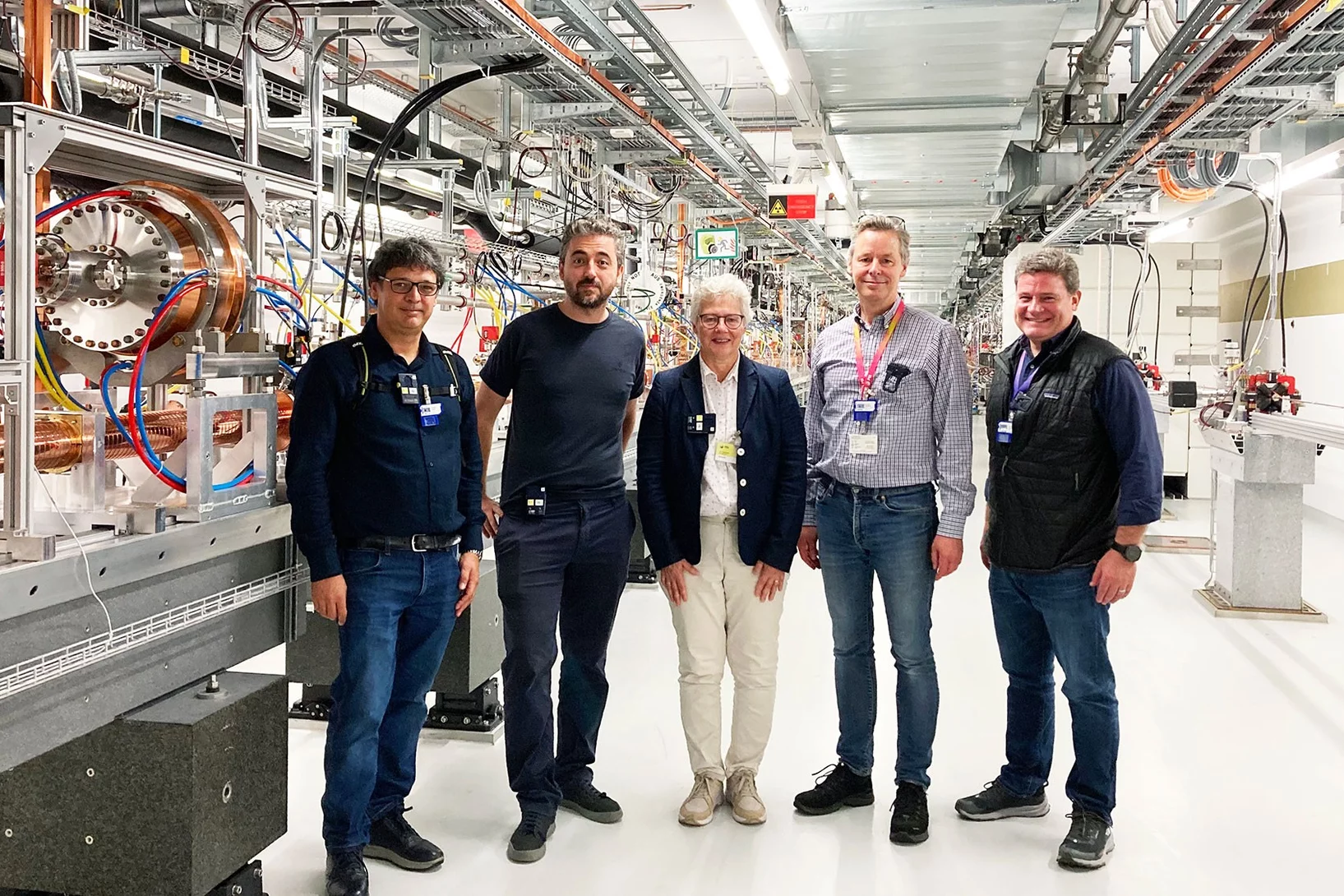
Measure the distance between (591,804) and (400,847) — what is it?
1.68 ft

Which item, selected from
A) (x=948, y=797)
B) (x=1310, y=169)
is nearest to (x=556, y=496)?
(x=948, y=797)

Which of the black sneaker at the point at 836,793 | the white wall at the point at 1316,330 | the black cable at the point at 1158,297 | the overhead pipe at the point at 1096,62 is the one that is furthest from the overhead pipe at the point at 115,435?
the black cable at the point at 1158,297

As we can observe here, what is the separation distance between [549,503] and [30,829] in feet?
4.13

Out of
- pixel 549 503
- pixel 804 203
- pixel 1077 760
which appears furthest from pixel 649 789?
pixel 804 203

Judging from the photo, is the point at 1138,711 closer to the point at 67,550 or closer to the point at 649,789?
the point at 649,789

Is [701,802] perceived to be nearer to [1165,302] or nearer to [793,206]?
[793,206]

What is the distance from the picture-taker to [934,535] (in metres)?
2.68

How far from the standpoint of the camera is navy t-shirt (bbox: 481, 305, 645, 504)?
257 cm

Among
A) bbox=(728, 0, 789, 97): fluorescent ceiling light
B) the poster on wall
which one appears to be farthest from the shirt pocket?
the poster on wall

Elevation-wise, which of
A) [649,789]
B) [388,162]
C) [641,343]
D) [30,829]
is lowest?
[649,789]

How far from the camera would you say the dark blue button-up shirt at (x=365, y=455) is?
213 centimetres

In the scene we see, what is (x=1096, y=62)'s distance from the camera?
5902 mm

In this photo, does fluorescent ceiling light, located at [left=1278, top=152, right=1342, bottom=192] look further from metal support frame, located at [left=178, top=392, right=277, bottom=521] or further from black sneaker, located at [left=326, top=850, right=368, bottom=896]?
black sneaker, located at [left=326, top=850, right=368, bottom=896]

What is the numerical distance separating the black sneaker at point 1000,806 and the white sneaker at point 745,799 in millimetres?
550
